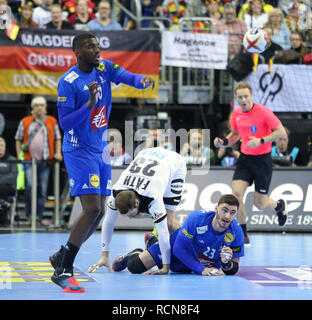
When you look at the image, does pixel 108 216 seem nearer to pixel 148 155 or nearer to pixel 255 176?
pixel 148 155

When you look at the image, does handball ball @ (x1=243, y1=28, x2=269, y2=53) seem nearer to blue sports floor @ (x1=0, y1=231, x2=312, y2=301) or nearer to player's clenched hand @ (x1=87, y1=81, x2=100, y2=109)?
blue sports floor @ (x1=0, y1=231, x2=312, y2=301)

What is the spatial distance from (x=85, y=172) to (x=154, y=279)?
5.09 ft

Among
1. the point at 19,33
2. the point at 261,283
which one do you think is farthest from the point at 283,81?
the point at 261,283

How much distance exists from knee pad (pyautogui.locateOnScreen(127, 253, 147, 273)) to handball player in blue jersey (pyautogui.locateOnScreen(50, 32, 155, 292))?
1160 millimetres

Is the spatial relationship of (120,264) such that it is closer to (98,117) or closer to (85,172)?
(85,172)

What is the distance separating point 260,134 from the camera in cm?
1202

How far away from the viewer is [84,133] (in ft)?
25.8

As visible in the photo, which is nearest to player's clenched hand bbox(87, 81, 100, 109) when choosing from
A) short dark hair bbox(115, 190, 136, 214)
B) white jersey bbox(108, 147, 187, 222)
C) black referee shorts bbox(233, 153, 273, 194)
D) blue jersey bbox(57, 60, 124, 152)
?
blue jersey bbox(57, 60, 124, 152)

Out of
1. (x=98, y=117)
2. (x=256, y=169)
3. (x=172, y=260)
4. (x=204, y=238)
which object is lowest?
(x=172, y=260)

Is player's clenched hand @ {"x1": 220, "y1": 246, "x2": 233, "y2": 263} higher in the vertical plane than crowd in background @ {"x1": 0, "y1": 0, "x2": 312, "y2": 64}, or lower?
lower

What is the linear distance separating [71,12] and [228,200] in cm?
1031

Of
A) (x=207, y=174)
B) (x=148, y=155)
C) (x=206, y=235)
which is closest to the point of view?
(x=206, y=235)

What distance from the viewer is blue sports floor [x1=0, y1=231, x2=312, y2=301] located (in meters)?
7.12

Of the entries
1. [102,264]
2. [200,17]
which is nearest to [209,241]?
[102,264]
